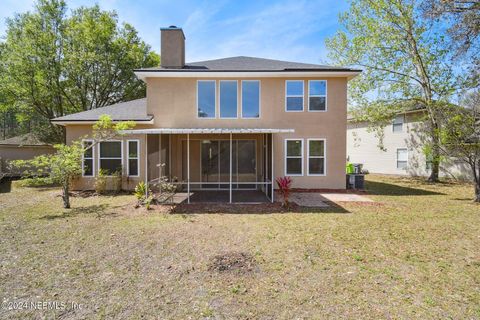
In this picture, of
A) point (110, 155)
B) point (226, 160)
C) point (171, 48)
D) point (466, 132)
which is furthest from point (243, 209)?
point (466, 132)

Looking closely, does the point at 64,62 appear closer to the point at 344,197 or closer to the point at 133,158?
the point at 133,158

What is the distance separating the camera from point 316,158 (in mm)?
13000

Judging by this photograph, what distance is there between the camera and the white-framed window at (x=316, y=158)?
511 inches

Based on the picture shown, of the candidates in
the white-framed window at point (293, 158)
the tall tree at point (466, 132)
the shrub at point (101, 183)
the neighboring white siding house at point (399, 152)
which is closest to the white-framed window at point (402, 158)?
the neighboring white siding house at point (399, 152)

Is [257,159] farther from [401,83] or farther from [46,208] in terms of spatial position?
[401,83]

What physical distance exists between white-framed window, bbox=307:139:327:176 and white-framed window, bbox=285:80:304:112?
6.44ft

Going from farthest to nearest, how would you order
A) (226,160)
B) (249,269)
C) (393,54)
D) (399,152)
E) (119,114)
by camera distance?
(399,152) < (393,54) < (226,160) < (119,114) < (249,269)

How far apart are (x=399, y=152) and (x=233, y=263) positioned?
21698 millimetres

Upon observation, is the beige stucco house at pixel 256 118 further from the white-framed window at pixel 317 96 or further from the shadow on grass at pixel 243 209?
the shadow on grass at pixel 243 209

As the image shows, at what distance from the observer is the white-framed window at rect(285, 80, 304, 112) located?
42.5ft

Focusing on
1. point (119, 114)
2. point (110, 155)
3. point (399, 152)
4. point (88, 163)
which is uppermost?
point (119, 114)

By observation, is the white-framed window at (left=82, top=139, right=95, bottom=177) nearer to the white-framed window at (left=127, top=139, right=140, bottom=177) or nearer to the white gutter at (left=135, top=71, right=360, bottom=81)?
the white-framed window at (left=127, top=139, right=140, bottom=177)

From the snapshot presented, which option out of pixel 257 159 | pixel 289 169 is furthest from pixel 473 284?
pixel 257 159

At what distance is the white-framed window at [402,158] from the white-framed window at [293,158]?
13.3 metres
